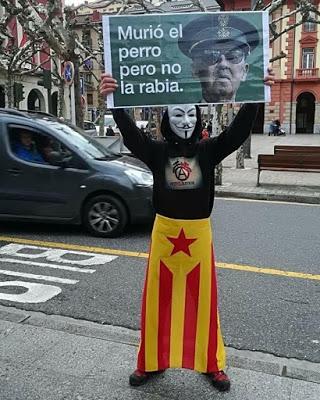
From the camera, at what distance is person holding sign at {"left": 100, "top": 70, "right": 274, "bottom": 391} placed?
9.48 ft

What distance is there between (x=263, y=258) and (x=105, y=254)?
1894mm

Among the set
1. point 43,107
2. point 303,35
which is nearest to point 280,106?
point 303,35

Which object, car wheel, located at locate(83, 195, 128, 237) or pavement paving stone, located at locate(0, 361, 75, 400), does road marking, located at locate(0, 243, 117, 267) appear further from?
pavement paving stone, located at locate(0, 361, 75, 400)

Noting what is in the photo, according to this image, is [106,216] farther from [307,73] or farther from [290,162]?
[307,73]

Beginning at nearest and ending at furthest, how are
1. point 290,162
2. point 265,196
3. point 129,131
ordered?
point 129,131, point 265,196, point 290,162

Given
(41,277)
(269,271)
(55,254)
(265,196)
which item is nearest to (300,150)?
(265,196)

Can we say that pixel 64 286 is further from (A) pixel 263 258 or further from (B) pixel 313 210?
(B) pixel 313 210

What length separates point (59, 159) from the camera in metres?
6.88

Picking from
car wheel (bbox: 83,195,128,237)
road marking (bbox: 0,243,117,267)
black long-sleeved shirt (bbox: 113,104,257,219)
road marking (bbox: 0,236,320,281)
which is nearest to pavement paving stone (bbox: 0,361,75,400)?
black long-sleeved shirt (bbox: 113,104,257,219)

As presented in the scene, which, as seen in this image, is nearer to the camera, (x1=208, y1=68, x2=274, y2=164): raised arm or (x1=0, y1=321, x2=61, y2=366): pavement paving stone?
(x1=208, y1=68, x2=274, y2=164): raised arm

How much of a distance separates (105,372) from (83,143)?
452 cm

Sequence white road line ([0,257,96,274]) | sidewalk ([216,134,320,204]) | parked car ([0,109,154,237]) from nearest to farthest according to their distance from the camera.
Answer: white road line ([0,257,96,274])
parked car ([0,109,154,237])
sidewalk ([216,134,320,204])

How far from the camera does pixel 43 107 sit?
132 feet

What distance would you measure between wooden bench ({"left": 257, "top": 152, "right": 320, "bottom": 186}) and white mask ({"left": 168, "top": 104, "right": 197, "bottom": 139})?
8825 millimetres
